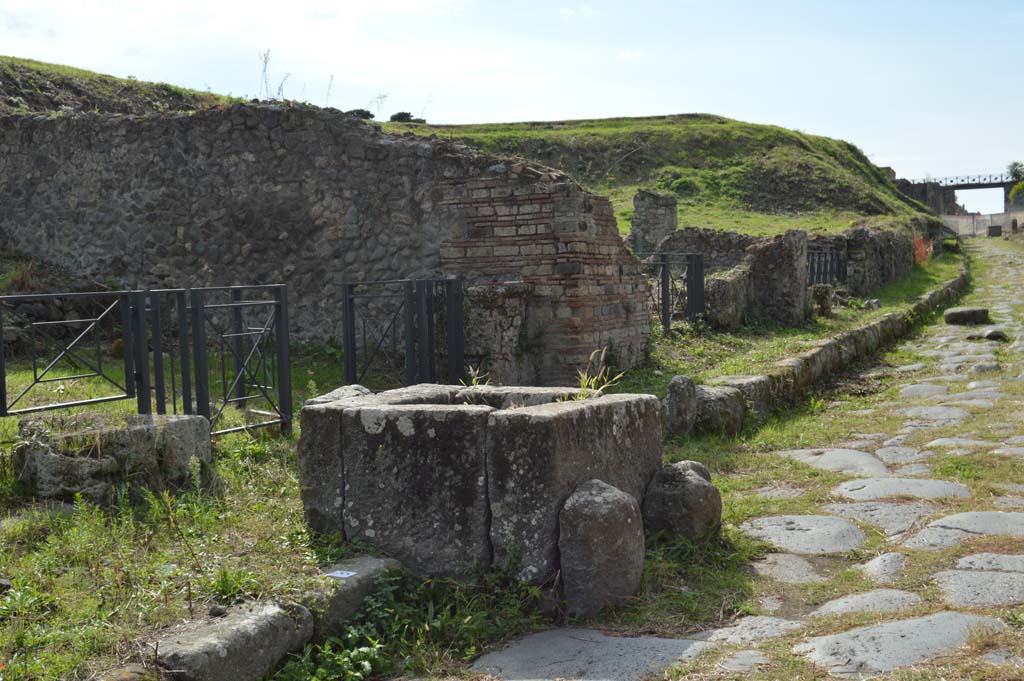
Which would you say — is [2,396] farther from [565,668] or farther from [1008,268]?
[1008,268]

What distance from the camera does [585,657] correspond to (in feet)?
11.8

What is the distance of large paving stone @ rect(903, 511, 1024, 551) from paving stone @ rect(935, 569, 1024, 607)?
1.47 ft

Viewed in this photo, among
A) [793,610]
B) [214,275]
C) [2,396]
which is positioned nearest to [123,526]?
[2,396]

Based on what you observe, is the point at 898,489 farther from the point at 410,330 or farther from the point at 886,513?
the point at 410,330

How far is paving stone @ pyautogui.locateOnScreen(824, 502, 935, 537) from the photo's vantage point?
16.4 feet

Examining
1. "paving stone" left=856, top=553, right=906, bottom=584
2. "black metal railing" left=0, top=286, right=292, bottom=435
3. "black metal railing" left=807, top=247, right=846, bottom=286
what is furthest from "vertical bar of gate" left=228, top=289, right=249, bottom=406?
"black metal railing" left=807, top=247, right=846, bottom=286

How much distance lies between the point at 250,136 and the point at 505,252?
11.8 ft

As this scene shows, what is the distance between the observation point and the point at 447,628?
392 centimetres

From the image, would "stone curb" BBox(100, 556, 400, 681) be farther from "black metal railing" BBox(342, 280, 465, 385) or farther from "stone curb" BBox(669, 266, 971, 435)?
"black metal railing" BBox(342, 280, 465, 385)

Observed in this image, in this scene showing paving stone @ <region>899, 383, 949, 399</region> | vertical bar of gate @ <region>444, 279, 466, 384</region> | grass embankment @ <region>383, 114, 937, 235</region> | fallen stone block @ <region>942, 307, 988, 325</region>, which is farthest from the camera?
grass embankment @ <region>383, 114, 937, 235</region>

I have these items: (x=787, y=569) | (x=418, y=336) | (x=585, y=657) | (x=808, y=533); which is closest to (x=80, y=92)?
(x=418, y=336)

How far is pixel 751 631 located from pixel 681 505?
3.25ft

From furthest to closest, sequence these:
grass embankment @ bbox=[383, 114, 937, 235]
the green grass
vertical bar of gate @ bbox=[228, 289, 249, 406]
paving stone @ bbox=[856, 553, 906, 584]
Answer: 1. grass embankment @ bbox=[383, 114, 937, 235]
2. the green grass
3. vertical bar of gate @ bbox=[228, 289, 249, 406]
4. paving stone @ bbox=[856, 553, 906, 584]

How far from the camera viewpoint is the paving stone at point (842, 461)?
638 cm
